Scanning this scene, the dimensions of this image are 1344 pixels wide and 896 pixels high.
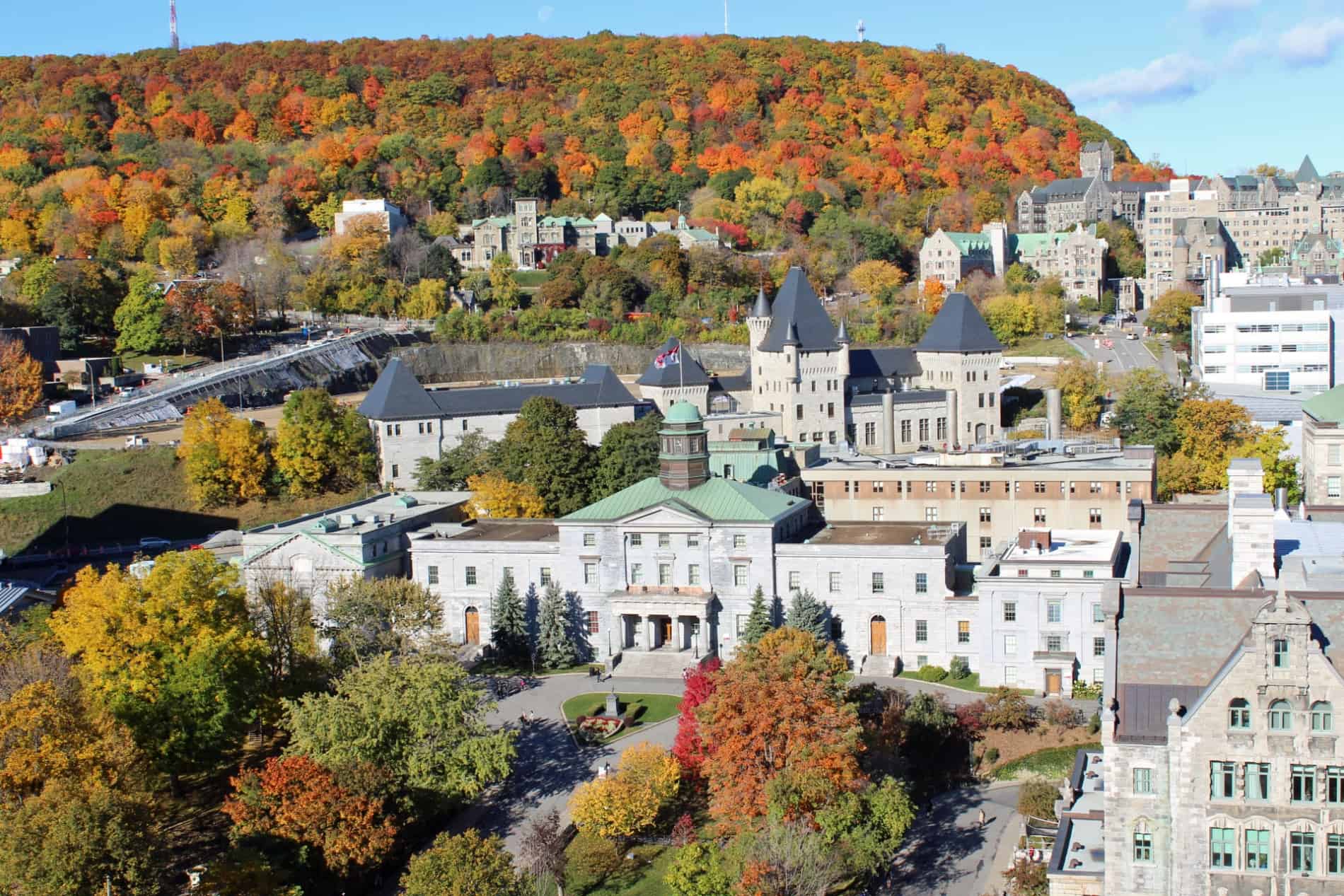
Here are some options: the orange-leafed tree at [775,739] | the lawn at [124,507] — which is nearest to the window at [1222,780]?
the orange-leafed tree at [775,739]

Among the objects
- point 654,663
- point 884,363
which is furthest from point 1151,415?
point 654,663

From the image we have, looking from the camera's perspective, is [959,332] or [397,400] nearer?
[397,400]

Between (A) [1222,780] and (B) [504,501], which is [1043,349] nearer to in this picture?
(B) [504,501]

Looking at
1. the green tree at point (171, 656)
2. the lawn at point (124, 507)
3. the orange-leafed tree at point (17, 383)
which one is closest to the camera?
the green tree at point (171, 656)

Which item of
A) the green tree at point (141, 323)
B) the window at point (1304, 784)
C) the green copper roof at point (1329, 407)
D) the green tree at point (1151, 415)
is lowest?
the window at point (1304, 784)

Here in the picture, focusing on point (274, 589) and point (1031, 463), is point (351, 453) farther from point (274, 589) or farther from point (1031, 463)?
point (1031, 463)

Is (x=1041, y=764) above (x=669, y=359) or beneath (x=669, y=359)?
beneath

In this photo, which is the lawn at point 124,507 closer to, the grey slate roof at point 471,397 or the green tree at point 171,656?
the grey slate roof at point 471,397

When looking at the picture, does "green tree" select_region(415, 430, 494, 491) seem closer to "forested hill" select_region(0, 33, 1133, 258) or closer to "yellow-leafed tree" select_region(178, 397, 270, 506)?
"yellow-leafed tree" select_region(178, 397, 270, 506)
